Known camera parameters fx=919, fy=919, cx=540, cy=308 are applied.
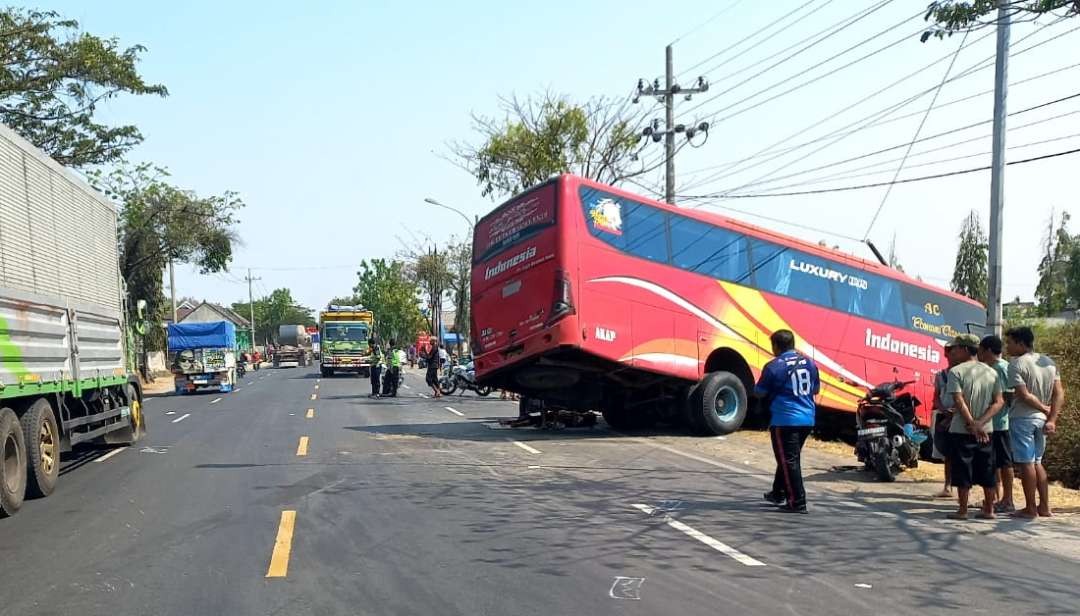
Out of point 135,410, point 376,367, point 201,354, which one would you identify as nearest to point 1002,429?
point 135,410

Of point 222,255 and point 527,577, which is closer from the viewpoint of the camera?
point 527,577

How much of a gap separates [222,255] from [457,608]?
1798 inches

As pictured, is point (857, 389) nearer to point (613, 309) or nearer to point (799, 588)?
point (613, 309)

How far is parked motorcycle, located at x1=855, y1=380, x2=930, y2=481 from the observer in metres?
10.9

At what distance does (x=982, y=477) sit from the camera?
27.8 ft

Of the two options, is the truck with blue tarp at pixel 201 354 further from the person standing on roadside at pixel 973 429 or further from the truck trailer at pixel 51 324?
the person standing on roadside at pixel 973 429

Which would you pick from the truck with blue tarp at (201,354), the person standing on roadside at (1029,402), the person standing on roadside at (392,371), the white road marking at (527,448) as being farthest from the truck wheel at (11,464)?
the truck with blue tarp at (201,354)

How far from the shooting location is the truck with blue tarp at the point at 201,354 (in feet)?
108

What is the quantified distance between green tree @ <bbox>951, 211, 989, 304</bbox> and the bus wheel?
48755mm

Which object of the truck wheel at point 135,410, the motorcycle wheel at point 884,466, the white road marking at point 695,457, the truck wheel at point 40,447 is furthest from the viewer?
the truck wheel at point 135,410

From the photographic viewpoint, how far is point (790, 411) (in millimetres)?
8680

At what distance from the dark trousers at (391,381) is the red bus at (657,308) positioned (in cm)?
1120

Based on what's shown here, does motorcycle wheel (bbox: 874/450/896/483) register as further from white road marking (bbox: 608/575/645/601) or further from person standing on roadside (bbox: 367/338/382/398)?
person standing on roadside (bbox: 367/338/382/398)

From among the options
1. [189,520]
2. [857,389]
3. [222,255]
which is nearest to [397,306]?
[222,255]
